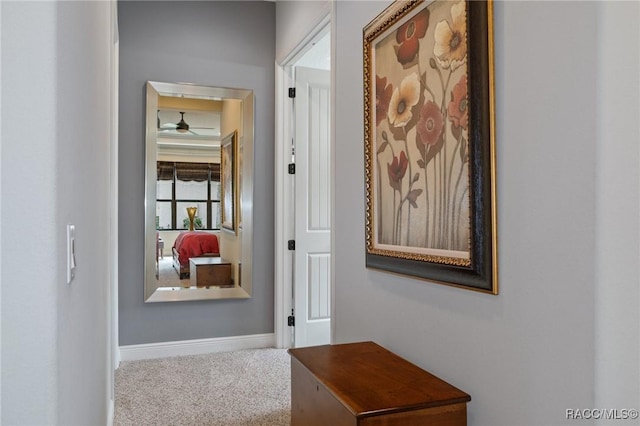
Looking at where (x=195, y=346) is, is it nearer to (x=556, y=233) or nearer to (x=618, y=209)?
(x=556, y=233)

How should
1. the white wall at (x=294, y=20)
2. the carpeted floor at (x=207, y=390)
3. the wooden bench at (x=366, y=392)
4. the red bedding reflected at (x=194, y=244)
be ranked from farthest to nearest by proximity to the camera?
the red bedding reflected at (x=194, y=244), the white wall at (x=294, y=20), the carpeted floor at (x=207, y=390), the wooden bench at (x=366, y=392)

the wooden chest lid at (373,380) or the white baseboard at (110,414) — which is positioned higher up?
the wooden chest lid at (373,380)

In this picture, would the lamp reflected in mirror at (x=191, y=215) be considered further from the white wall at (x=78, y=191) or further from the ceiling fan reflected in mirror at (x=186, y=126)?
the white wall at (x=78, y=191)

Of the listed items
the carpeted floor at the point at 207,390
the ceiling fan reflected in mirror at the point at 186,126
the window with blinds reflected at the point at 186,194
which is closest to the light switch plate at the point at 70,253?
the carpeted floor at the point at 207,390

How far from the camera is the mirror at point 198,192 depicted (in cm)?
366

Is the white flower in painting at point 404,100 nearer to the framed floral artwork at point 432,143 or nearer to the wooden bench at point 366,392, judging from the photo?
the framed floral artwork at point 432,143

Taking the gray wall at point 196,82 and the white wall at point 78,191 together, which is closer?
the white wall at point 78,191

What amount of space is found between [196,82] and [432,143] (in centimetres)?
257

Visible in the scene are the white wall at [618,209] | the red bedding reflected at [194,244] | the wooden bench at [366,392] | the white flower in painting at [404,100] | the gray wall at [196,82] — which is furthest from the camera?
the red bedding reflected at [194,244]

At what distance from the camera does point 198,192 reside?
3.80 metres

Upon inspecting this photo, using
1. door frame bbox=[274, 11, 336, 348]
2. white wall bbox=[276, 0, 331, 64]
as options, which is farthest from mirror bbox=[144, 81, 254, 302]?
white wall bbox=[276, 0, 331, 64]

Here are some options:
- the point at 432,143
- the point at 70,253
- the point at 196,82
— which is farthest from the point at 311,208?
the point at 70,253

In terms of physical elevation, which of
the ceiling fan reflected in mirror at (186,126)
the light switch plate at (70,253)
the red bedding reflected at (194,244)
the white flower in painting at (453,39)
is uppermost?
the ceiling fan reflected in mirror at (186,126)

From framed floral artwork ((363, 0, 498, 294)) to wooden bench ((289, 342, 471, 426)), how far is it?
0.36 meters
